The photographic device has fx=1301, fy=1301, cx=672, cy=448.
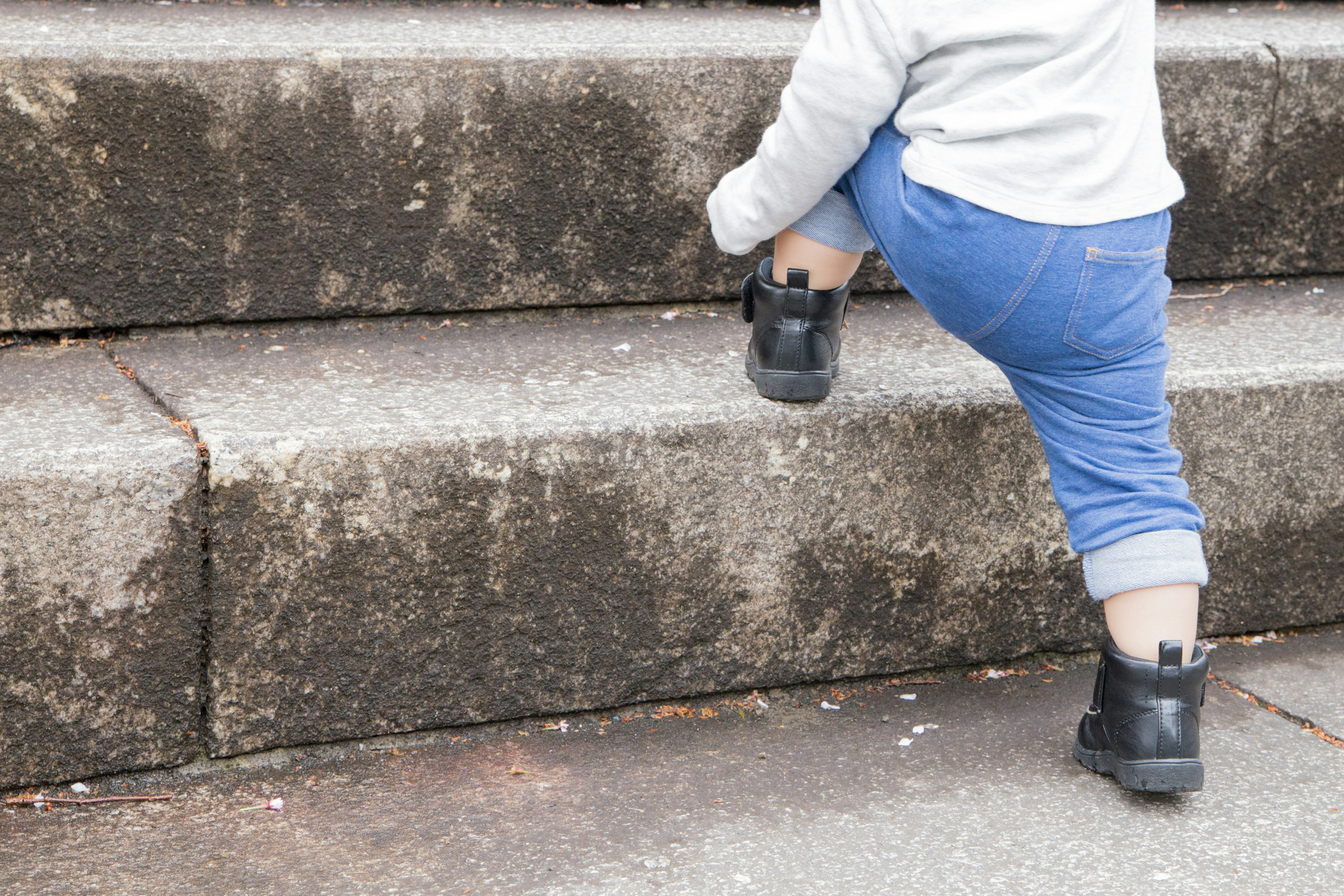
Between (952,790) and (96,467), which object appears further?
(952,790)

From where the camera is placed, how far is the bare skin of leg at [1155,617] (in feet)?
4.75

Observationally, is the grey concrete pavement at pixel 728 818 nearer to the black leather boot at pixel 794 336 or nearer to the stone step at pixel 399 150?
the black leather boot at pixel 794 336

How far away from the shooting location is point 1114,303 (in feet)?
4.63

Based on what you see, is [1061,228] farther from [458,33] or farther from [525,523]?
[458,33]

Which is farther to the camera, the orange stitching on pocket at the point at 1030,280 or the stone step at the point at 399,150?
the stone step at the point at 399,150

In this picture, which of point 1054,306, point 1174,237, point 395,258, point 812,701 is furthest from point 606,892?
point 1174,237

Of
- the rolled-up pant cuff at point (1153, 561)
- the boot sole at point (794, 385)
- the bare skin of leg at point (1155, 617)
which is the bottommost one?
the bare skin of leg at point (1155, 617)

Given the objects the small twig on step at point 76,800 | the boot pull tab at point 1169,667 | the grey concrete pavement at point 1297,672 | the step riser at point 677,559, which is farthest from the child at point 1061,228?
the small twig on step at point 76,800

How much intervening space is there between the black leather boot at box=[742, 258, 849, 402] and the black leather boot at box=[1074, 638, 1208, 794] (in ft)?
1.59

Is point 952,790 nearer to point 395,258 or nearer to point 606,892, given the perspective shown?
point 606,892

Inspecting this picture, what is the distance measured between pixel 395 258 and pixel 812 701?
0.85m

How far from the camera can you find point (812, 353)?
1624 millimetres

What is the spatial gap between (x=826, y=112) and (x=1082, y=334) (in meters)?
0.37

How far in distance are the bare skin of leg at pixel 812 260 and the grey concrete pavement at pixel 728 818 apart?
22.0 inches
